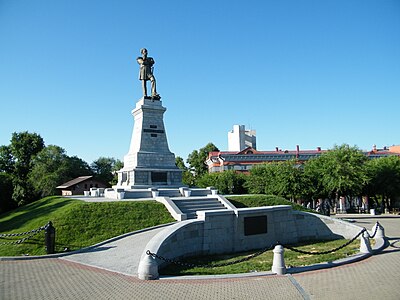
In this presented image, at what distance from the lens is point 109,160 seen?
79.8 m

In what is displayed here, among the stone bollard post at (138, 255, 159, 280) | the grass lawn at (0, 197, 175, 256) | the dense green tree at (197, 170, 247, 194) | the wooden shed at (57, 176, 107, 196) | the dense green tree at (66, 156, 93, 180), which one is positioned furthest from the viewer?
the dense green tree at (66, 156, 93, 180)

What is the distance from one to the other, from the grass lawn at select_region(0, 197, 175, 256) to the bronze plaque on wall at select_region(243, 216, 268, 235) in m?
3.93

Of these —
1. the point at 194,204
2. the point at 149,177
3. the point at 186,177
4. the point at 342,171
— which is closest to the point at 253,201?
the point at 194,204

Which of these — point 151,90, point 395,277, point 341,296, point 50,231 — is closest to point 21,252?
point 50,231

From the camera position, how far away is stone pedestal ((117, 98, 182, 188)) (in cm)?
2308

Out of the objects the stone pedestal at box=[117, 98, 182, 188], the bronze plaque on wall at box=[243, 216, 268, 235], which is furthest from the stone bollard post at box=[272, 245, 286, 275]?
the stone pedestal at box=[117, 98, 182, 188]

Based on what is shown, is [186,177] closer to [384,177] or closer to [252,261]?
[384,177]

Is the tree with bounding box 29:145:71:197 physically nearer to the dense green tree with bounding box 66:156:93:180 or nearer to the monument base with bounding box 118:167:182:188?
the dense green tree with bounding box 66:156:93:180

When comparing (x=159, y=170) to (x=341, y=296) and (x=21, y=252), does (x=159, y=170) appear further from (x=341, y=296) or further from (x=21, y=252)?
(x=341, y=296)

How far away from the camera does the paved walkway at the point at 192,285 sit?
764cm

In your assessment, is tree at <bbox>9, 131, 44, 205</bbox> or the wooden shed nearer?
the wooden shed

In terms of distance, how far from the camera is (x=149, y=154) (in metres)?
23.8

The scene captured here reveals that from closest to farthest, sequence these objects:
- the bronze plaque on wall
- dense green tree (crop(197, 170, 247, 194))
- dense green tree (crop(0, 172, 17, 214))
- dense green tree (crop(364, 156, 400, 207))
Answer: the bronze plaque on wall < dense green tree (crop(364, 156, 400, 207)) < dense green tree (crop(197, 170, 247, 194)) < dense green tree (crop(0, 172, 17, 214))

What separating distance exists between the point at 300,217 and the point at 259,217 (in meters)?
3.36
